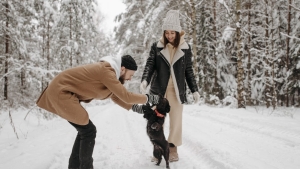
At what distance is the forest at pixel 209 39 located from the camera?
12.3m

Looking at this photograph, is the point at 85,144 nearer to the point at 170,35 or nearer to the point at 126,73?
the point at 126,73

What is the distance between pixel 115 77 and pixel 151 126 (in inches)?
38.6

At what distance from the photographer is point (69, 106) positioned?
100 inches

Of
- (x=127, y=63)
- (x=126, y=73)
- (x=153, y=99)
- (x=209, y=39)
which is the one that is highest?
(x=209, y=39)

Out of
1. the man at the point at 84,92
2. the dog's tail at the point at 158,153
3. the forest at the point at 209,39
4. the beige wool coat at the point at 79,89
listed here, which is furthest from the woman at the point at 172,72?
the forest at the point at 209,39

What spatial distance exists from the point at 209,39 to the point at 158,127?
1483cm

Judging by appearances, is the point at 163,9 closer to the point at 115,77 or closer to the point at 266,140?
the point at 266,140

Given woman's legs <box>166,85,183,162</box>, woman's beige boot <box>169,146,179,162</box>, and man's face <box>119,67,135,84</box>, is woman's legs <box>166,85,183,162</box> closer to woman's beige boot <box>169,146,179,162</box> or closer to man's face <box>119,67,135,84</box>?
woman's beige boot <box>169,146,179,162</box>

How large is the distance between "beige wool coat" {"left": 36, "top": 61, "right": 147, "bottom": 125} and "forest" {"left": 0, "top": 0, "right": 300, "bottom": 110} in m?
8.97

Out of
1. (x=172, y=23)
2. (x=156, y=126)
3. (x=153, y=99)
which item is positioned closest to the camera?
(x=153, y=99)

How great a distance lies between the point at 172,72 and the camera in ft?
11.6

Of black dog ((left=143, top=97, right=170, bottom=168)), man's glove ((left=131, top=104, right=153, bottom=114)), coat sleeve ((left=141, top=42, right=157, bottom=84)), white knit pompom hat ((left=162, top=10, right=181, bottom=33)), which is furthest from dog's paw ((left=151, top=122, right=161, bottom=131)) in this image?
white knit pompom hat ((left=162, top=10, right=181, bottom=33))

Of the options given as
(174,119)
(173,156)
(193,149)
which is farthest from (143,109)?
(193,149)

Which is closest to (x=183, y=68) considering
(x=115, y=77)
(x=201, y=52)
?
(x=115, y=77)
